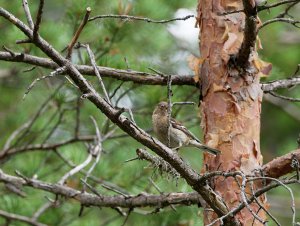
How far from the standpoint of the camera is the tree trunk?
10.5 ft

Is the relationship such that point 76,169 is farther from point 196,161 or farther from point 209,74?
point 196,161

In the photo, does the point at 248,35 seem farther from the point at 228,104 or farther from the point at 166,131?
the point at 166,131

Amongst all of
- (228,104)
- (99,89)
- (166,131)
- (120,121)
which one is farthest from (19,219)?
(120,121)

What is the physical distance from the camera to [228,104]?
327cm

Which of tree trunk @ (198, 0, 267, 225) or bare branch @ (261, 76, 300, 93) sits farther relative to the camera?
bare branch @ (261, 76, 300, 93)

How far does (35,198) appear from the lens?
15.6 feet

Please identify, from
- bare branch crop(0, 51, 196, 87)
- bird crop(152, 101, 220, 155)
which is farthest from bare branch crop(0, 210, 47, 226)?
bare branch crop(0, 51, 196, 87)

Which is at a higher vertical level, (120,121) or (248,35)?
(248,35)

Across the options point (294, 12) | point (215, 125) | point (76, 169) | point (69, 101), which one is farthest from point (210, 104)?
point (294, 12)

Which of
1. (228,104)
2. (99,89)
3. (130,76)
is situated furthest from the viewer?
(99,89)

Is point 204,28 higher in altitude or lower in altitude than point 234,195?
higher

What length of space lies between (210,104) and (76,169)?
3.05 feet

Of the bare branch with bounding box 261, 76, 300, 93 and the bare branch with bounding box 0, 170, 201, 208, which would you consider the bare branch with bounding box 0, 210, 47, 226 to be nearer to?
the bare branch with bounding box 0, 170, 201, 208

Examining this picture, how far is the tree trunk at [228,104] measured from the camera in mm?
3203
